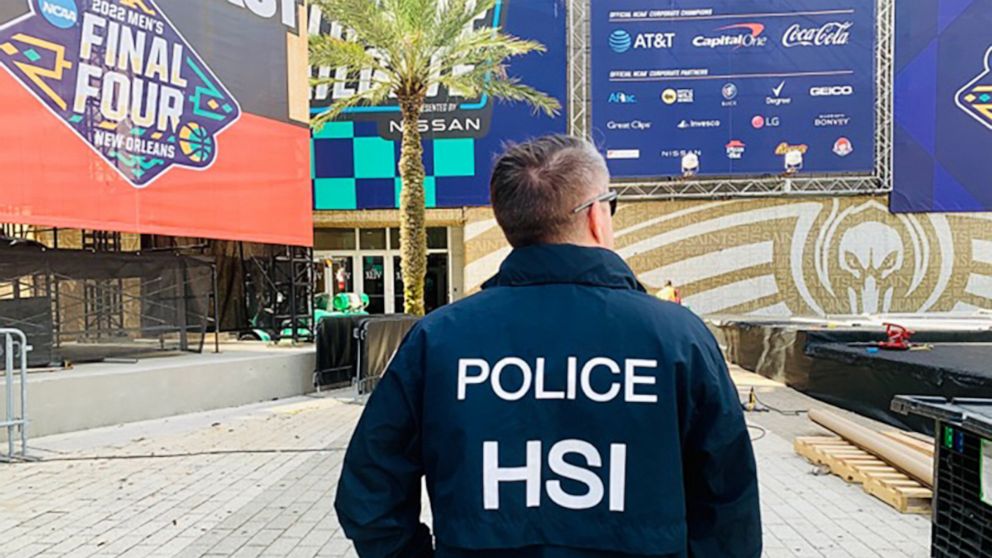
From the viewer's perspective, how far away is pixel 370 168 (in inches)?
677

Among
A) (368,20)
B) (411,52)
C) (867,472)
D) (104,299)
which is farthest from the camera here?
(411,52)

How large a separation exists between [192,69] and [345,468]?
9.37m

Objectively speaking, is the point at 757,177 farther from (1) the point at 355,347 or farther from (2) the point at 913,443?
(2) the point at 913,443

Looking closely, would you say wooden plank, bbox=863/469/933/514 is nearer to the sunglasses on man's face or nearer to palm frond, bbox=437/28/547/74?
the sunglasses on man's face

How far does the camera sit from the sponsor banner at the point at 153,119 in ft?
23.7

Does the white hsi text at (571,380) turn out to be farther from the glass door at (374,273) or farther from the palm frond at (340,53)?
the glass door at (374,273)

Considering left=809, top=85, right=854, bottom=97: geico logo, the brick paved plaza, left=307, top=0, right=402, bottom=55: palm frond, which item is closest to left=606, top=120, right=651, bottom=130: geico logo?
left=809, top=85, right=854, bottom=97: geico logo

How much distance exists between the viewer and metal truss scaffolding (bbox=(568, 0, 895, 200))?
54.2ft

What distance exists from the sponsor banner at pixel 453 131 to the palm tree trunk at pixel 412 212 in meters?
4.30

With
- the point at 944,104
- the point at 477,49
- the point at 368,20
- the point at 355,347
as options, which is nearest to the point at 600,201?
the point at 355,347

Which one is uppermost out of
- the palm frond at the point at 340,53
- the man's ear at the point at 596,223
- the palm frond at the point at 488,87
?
the palm frond at the point at 340,53

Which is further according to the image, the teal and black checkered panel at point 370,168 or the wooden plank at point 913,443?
the teal and black checkered panel at point 370,168

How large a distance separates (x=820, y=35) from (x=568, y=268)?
1865 cm

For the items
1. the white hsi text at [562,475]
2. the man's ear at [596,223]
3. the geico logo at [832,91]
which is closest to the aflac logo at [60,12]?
the man's ear at [596,223]
